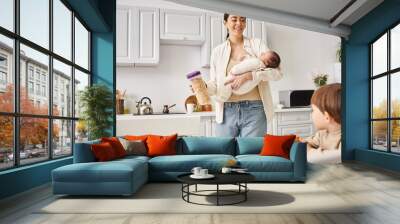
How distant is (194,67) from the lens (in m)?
8.96

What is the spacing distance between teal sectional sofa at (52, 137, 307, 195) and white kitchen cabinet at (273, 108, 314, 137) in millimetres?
2569

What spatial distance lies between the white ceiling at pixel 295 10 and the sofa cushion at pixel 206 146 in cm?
239

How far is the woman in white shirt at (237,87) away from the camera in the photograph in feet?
24.4

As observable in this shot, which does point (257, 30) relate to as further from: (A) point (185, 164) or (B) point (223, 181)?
(B) point (223, 181)

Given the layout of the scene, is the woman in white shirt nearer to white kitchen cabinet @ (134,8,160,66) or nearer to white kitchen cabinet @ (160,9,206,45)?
white kitchen cabinet @ (160,9,206,45)

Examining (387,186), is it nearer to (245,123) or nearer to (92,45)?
(245,123)

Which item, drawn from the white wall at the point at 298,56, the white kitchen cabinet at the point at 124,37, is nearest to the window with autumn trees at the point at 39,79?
the white kitchen cabinet at the point at 124,37

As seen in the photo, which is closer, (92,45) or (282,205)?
A: (282,205)

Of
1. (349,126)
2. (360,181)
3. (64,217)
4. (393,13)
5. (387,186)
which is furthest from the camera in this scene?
(349,126)

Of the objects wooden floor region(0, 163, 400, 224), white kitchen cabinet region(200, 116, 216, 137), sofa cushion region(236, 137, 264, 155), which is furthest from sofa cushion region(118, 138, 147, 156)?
white kitchen cabinet region(200, 116, 216, 137)

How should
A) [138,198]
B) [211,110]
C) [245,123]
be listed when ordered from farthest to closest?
[211,110] < [245,123] < [138,198]

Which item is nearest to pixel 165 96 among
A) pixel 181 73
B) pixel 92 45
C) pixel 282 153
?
pixel 181 73

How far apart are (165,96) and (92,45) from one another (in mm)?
2126

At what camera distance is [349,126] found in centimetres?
802
